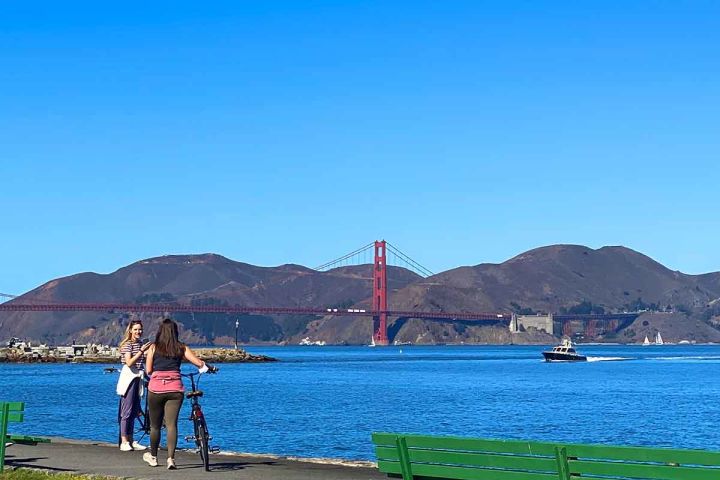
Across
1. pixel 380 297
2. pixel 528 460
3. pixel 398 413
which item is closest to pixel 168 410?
pixel 528 460

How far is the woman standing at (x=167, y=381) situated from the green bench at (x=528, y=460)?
135 inches

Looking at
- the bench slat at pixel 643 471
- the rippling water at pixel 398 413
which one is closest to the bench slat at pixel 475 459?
the bench slat at pixel 643 471

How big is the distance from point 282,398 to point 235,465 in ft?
135

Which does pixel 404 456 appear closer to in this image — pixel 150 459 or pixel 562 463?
pixel 562 463

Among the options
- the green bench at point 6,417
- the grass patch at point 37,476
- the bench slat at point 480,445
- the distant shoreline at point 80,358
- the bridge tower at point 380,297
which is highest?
the bridge tower at point 380,297

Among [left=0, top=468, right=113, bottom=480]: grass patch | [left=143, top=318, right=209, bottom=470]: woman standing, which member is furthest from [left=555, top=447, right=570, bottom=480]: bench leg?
[left=143, top=318, right=209, bottom=470]: woman standing

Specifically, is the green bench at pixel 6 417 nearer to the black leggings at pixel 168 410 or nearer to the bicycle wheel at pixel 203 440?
the black leggings at pixel 168 410

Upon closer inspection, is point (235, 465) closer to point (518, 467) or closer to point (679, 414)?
point (518, 467)

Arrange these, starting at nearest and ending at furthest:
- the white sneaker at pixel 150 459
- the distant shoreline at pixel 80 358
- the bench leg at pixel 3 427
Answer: the bench leg at pixel 3 427 < the white sneaker at pixel 150 459 < the distant shoreline at pixel 80 358

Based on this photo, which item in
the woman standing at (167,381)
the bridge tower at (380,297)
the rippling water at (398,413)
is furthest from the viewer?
the bridge tower at (380,297)

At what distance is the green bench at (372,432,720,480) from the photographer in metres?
→ 8.24

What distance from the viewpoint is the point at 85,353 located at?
135250mm

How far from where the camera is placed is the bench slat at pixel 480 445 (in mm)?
9008

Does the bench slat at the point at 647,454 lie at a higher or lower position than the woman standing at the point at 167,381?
lower
